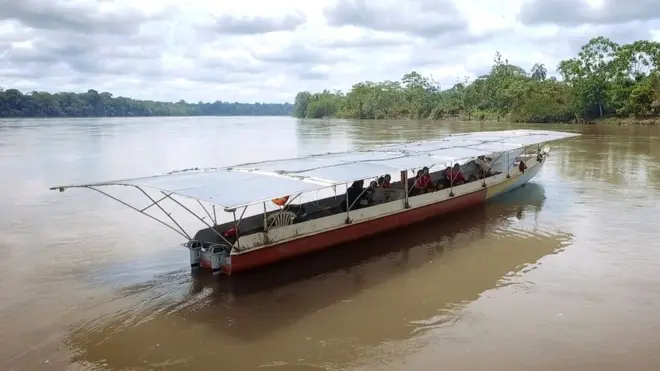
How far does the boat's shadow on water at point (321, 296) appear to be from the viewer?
7.30 meters

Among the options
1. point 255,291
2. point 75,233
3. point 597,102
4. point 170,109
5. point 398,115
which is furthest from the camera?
point 170,109

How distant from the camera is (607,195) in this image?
1669 cm

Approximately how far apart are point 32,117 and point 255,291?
123253mm

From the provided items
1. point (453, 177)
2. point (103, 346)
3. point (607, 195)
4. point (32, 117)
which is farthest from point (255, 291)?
point (32, 117)

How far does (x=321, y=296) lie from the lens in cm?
884

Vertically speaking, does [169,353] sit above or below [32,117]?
below

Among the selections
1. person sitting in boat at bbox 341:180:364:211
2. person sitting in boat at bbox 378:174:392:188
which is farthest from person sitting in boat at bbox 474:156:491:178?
person sitting in boat at bbox 341:180:364:211

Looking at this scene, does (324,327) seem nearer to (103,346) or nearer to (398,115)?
(103,346)

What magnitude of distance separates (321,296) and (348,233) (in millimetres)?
2535

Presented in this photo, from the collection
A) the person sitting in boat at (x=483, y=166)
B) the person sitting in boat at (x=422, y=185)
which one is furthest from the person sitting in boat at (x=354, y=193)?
the person sitting in boat at (x=483, y=166)

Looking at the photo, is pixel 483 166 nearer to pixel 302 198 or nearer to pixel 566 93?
pixel 302 198

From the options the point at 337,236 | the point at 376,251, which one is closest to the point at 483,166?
the point at 376,251

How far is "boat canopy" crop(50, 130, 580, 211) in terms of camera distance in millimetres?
8859

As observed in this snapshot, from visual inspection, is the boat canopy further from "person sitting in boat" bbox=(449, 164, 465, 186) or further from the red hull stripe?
the red hull stripe
